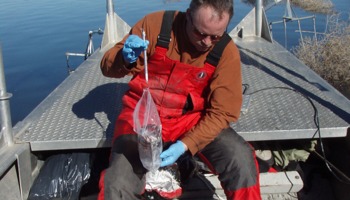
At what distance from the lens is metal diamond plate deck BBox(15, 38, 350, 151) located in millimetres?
2936

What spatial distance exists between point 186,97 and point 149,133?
41 centimetres

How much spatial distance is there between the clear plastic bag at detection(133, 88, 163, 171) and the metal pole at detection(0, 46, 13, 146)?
34.1 inches

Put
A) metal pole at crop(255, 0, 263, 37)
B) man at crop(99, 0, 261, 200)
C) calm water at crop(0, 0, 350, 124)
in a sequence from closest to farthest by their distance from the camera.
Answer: man at crop(99, 0, 261, 200), metal pole at crop(255, 0, 263, 37), calm water at crop(0, 0, 350, 124)

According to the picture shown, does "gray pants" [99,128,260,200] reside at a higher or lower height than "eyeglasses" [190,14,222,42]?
lower

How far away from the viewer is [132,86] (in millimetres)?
2723

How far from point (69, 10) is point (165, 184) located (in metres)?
14.1

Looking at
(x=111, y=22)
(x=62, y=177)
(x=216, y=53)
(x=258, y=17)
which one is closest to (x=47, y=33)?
(x=111, y=22)

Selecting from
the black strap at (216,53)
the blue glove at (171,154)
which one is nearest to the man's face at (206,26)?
the black strap at (216,53)

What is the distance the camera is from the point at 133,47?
7.78 ft

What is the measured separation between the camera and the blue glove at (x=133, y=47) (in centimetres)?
235

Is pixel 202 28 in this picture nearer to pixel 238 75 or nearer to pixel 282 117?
pixel 238 75

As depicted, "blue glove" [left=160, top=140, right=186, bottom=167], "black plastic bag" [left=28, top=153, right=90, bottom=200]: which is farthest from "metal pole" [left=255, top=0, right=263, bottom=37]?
"blue glove" [left=160, top=140, right=186, bottom=167]

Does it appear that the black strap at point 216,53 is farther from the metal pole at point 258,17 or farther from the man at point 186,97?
the metal pole at point 258,17

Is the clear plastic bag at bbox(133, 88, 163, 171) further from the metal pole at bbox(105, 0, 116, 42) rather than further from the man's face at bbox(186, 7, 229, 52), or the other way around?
the metal pole at bbox(105, 0, 116, 42)
